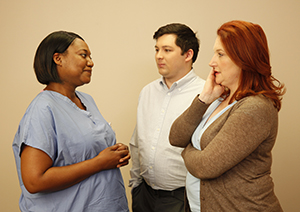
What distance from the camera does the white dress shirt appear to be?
5.73 ft

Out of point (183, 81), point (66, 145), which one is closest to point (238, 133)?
point (66, 145)

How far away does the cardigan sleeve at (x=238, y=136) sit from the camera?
1054 mm

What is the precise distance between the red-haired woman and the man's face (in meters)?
0.63

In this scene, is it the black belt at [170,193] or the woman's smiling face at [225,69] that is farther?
the black belt at [170,193]

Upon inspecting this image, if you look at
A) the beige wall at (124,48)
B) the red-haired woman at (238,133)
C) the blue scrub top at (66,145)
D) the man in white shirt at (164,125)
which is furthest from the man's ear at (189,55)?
the blue scrub top at (66,145)

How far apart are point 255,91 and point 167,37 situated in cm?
91

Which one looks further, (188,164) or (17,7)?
(17,7)

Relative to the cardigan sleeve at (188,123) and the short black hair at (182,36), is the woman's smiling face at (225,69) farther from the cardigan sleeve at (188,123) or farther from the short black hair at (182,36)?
the short black hair at (182,36)

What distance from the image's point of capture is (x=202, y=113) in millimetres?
1292

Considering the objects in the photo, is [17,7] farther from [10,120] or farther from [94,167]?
[94,167]

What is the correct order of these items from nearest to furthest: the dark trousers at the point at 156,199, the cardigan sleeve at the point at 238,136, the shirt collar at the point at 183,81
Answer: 1. the cardigan sleeve at the point at 238,136
2. the dark trousers at the point at 156,199
3. the shirt collar at the point at 183,81

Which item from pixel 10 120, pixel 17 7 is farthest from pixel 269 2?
pixel 10 120

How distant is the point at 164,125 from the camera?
6.00 ft

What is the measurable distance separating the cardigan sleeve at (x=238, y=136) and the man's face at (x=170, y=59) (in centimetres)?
85
